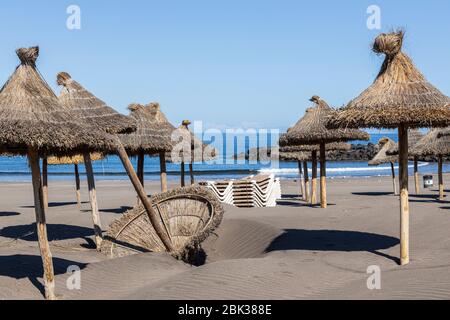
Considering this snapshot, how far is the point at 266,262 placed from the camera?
9.38 meters

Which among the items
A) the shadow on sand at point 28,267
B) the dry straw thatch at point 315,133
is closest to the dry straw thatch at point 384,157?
the dry straw thatch at point 315,133

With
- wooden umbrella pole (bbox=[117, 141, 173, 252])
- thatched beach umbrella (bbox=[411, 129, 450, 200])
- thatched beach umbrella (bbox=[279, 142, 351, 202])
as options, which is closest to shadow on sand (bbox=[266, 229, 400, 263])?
wooden umbrella pole (bbox=[117, 141, 173, 252])

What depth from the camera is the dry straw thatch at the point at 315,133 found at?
54.8 ft

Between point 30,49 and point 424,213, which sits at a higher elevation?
point 30,49

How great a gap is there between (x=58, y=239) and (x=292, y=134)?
22.8 feet

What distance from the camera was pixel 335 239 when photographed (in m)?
11.5

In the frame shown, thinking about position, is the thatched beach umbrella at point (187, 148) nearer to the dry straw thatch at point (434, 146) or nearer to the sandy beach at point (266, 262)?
the sandy beach at point (266, 262)

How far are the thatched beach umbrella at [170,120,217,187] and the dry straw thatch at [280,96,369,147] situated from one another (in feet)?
9.74

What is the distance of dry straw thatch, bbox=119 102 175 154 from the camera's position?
15.6 meters

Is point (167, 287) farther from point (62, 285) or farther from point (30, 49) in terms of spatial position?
point (30, 49)

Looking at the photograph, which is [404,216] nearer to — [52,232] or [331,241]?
[331,241]
